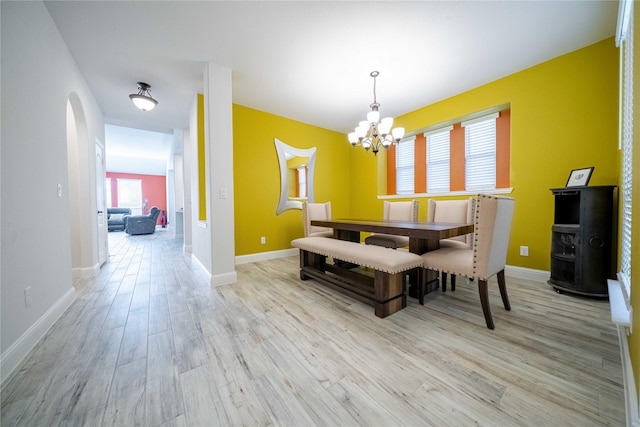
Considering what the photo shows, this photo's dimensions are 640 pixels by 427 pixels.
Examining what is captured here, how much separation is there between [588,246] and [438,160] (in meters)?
2.22

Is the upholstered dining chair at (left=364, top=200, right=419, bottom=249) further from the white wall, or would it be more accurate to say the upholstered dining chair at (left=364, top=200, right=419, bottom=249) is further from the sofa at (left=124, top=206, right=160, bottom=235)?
the sofa at (left=124, top=206, right=160, bottom=235)

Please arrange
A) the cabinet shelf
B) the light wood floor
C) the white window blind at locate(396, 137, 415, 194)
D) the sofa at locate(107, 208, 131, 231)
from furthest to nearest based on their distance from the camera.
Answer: the sofa at locate(107, 208, 131, 231) → the white window blind at locate(396, 137, 415, 194) → the cabinet shelf → the light wood floor

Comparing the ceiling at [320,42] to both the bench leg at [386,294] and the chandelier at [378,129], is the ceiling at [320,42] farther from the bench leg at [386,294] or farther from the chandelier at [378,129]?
the bench leg at [386,294]

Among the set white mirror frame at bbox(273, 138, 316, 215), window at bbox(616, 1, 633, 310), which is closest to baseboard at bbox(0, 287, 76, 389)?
white mirror frame at bbox(273, 138, 316, 215)

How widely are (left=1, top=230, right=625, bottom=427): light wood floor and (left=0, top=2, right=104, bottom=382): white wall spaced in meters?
0.23

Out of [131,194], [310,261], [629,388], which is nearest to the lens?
[629,388]

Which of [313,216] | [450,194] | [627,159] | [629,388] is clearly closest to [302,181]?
[313,216]

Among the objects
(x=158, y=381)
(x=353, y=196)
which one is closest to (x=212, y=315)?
(x=158, y=381)

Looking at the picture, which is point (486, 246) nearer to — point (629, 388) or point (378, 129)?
point (629, 388)

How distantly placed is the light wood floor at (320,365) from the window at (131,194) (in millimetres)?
11299

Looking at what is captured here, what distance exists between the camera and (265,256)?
388 cm

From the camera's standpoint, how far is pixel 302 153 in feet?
14.4

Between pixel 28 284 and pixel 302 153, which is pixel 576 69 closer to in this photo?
pixel 302 153

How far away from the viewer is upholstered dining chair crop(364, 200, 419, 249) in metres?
2.87
